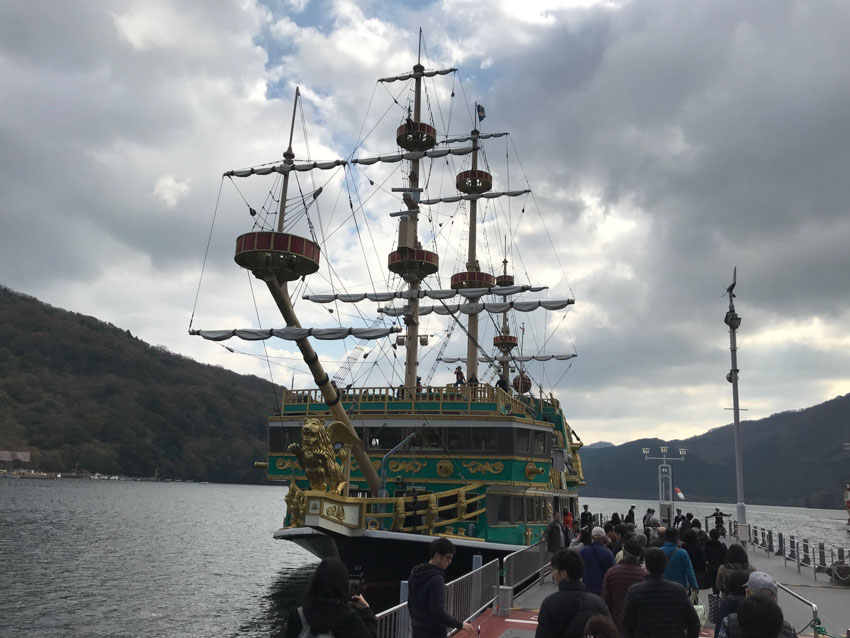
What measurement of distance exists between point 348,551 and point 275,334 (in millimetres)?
6778

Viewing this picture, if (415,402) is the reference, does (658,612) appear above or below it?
below

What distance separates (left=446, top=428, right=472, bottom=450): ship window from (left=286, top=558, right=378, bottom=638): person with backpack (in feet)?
57.8

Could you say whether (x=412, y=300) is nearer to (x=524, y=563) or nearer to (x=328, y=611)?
(x=524, y=563)

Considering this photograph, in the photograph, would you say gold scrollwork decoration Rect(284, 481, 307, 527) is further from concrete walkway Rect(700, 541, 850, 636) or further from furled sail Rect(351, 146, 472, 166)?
furled sail Rect(351, 146, 472, 166)

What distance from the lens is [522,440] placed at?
870 inches

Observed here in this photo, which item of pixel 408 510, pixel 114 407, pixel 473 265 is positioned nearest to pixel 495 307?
pixel 473 265

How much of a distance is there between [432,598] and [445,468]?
15536 mm

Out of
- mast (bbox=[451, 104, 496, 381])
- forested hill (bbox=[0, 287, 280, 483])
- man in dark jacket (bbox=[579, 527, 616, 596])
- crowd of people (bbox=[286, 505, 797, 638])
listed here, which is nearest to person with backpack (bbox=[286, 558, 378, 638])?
crowd of people (bbox=[286, 505, 797, 638])

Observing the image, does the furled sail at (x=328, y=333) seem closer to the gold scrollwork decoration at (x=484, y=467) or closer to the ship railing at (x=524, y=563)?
the gold scrollwork decoration at (x=484, y=467)

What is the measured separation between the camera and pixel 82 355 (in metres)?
181

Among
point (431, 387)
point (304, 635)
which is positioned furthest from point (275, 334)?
point (304, 635)

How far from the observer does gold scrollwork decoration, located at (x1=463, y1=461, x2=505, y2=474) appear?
21.2 m

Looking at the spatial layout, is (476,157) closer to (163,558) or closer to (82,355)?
(163,558)

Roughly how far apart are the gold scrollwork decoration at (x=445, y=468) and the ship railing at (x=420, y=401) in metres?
1.56
